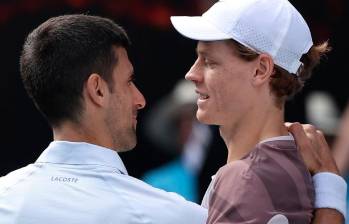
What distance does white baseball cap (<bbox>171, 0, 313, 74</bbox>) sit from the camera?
9.95 feet

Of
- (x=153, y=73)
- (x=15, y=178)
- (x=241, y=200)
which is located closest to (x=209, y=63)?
(x=241, y=200)

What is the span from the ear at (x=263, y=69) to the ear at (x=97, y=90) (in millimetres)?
421

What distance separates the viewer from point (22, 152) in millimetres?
5957

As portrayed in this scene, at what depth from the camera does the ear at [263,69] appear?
9.90ft

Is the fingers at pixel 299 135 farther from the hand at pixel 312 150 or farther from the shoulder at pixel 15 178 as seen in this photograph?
the shoulder at pixel 15 178

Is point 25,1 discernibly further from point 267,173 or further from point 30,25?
point 267,173

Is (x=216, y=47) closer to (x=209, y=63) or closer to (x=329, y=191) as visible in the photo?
(x=209, y=63)

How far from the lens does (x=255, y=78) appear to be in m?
3.02

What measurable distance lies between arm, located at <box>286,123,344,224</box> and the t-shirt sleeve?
0.76ft

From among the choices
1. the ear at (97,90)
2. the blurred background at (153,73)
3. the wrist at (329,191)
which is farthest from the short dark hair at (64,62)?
the blurred background at (153,73)

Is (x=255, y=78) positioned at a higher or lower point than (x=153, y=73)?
higher

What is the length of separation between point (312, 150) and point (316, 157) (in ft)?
0.08

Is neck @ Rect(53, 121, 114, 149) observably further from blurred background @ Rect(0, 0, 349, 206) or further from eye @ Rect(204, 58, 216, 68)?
blurred background @ Rect(0, 0, 349, 206)

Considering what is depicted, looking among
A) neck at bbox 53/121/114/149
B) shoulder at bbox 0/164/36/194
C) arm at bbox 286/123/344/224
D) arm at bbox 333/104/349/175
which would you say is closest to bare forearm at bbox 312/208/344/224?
arm at bbox 286/123/344/224
